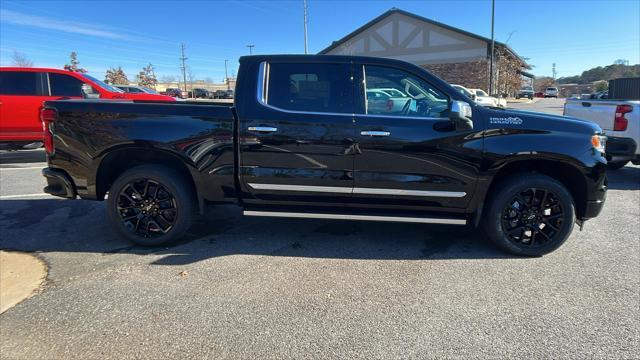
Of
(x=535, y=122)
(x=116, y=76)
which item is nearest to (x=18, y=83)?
(x=535, y=122)

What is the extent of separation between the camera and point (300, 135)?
13.3 feet

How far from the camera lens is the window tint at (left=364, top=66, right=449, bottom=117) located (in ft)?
13.4

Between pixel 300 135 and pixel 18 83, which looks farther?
pixel 18 83

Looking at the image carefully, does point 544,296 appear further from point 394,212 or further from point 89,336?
point 89,336

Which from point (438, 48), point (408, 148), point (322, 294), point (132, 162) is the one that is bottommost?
point (322, 294)

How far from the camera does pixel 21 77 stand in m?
9.54

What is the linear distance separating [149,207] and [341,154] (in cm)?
A: 215

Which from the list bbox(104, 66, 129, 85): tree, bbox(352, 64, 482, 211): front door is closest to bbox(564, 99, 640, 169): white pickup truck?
bbox(352, 64, 482, 211): front door

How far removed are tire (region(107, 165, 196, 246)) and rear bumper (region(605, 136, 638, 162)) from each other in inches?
276

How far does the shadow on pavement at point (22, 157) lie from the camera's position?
9867 mm

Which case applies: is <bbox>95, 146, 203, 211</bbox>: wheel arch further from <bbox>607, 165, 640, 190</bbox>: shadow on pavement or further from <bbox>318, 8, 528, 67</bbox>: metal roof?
<bbox>318, 8, 528, 67</bbox>: metal roof

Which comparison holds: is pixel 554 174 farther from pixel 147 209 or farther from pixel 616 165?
pixel 616 165

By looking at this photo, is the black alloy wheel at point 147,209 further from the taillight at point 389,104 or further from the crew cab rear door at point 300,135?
the taillight at point 389,104

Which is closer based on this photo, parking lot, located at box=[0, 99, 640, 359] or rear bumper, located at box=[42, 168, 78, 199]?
parking lot, located at box=[0, 99, 640, 359]
